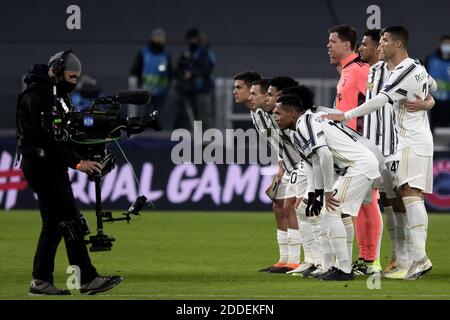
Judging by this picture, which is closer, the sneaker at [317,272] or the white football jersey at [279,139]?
the sneaker at [317,272]

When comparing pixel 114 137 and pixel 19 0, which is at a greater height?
pixel 19 0

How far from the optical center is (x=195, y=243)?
14.9m

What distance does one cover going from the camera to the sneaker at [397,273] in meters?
11.1

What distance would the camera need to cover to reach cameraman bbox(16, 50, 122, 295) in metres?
9.60

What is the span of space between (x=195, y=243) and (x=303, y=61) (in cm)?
762

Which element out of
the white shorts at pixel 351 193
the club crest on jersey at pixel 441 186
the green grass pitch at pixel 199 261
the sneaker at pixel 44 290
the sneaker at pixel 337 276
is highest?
the white shorts at pixel 351 193

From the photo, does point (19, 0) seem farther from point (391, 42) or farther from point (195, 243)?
point (391, 42)

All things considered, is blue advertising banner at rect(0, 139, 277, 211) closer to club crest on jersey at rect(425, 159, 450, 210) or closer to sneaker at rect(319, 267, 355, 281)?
club crest on jersey at rect(425, 159, 450, 210)

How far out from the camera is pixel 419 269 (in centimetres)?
1102

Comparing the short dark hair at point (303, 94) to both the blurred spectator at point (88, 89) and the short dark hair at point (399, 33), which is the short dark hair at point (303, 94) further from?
the blurred spectator at point (88, 89)

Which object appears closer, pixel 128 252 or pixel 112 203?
pixel 128 252

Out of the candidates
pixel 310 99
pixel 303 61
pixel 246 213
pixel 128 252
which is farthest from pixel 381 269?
pixel 303 61

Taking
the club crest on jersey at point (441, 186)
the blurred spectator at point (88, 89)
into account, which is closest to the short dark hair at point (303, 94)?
the club crest on jersey at point (441, 186)

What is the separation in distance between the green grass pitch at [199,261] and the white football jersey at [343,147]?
0.96m
